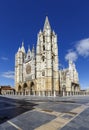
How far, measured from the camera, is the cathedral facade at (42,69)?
5734 cm

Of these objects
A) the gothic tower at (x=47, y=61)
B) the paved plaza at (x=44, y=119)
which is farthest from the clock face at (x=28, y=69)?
the paved plaza at (x=44, y=119)

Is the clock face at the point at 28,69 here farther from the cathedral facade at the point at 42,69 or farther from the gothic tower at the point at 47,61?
the gothic tower at the point at 47,61

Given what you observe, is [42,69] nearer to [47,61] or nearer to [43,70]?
[43,70]

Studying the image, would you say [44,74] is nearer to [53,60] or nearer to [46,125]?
[53,60]

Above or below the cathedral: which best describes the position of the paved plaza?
below

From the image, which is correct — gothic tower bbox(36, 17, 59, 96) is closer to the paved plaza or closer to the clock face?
the clock face

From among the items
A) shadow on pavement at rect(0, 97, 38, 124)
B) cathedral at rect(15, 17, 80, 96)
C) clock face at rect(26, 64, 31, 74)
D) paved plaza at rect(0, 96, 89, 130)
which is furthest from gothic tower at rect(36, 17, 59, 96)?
paved plaza at rect(0, 96, 89, 130)

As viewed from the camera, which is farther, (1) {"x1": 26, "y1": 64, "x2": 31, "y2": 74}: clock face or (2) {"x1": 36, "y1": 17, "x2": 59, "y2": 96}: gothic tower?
(1) {"x1": 26, "y1": 64, "x2": 31, "y2": 74}: clock face

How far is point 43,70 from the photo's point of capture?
59.9m

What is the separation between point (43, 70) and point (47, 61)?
415 centimetres

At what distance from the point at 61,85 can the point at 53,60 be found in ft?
38.2

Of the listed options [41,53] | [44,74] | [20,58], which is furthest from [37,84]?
[20,58]

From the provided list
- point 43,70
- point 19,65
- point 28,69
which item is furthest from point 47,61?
point 19,65

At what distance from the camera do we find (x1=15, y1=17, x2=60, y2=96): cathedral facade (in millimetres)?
57344
